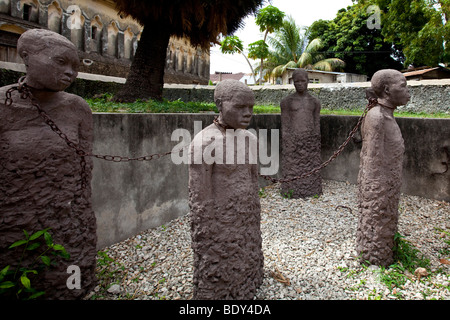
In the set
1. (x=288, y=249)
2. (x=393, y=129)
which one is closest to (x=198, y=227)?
(x=288, y=249)

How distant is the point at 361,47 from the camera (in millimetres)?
23047

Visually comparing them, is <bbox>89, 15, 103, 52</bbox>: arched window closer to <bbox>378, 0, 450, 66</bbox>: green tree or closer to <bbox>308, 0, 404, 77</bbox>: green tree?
<bbox>378, 0, 450, 66</bbox>: green tree

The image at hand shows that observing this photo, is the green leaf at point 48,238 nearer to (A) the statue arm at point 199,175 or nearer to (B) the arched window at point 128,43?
(A) the statue arm at point 199,175

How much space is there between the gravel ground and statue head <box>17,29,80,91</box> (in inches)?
77.6

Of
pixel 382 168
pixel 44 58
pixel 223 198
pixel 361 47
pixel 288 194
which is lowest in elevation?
pixel 288 194

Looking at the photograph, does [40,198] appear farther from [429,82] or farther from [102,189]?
[429,82]

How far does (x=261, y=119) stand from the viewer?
6.61 m

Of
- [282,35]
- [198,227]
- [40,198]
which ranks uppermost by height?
[282,35]

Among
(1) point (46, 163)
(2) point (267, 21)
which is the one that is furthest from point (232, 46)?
(1) point (46, 163)

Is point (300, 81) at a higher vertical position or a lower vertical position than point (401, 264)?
higher

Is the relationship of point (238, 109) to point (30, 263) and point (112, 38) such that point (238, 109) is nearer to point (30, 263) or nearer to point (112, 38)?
point (30, 263)

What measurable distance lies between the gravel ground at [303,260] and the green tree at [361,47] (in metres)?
20.1

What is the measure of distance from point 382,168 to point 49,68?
10.9 feet
